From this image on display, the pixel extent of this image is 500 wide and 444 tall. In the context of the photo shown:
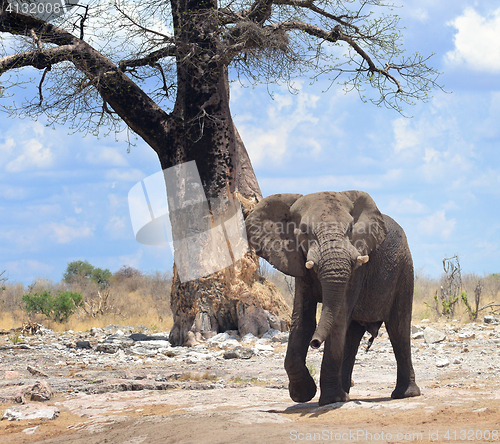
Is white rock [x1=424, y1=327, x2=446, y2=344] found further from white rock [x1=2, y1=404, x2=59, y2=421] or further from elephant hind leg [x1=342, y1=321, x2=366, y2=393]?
white rock [x1=2, y1=404, x2=59, y2=421]

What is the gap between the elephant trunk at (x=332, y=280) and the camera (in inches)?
183

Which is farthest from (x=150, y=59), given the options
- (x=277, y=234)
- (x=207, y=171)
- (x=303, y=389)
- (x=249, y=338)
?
(x=303, y=389)

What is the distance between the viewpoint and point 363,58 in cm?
1499

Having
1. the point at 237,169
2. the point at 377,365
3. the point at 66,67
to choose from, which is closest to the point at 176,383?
the point at 377,365

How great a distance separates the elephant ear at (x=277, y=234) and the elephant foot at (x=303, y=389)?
0.98m

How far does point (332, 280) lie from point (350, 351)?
1569 mm

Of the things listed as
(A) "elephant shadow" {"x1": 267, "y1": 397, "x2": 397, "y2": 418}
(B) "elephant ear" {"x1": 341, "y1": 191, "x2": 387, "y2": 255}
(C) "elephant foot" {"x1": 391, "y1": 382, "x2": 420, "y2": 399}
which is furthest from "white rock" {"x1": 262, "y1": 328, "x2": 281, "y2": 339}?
(B) "elephant ear" {"x1": 341, "y1": 191, "x2": 387, "y2": 255}

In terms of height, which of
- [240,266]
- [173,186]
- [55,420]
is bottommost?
[55,420]

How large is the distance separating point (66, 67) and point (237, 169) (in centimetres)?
453

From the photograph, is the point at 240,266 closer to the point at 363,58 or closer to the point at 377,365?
the point at 377,365

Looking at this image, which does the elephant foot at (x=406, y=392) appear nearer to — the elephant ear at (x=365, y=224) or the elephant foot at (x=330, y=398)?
the elephant foot at (x=330, y=398)

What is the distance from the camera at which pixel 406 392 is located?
5.71m

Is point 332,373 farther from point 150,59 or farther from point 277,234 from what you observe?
point 150,59

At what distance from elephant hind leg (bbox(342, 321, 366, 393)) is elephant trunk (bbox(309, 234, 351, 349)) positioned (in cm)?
→ 124
